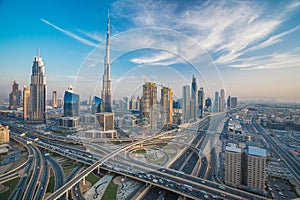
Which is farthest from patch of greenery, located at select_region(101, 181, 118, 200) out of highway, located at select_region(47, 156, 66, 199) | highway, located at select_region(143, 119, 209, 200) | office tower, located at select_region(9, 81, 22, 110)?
office tower, located at select_region(9, 81, 22, 110)

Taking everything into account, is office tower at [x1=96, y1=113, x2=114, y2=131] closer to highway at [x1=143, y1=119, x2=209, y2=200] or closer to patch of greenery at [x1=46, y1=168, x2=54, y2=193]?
patch of greenery at [x1=46, y1=168, x2=54, y2=193]

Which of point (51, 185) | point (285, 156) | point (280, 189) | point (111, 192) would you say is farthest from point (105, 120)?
point (285, 156)

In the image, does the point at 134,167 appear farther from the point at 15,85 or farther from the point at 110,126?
the point at 15,85

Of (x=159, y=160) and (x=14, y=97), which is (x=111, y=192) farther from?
(x=14, y=97)

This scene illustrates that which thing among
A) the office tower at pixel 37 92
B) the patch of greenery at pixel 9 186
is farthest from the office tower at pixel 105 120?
the office tower at pixel 37 92

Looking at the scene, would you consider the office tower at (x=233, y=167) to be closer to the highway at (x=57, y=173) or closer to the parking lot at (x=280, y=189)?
the parking lot at (x=280, y=189)

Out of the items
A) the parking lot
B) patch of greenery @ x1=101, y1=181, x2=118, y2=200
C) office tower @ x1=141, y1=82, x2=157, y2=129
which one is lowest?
the parking lot

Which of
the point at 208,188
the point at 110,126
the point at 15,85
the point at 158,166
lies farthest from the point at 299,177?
the point at 15,85
